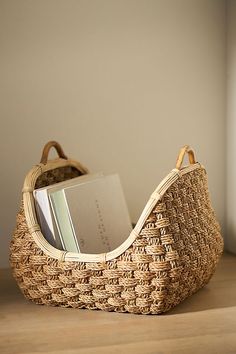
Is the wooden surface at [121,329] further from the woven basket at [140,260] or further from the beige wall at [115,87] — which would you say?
the beige wall at [115,87]

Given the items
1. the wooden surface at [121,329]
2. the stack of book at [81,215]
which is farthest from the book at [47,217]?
the wooden surface at [121,329]

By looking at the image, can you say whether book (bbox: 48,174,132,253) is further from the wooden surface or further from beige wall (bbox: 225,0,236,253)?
beige wall (bbox: 225,0,236,253)

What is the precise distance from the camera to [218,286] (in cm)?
158

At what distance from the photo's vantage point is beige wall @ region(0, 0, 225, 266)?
1.80 m

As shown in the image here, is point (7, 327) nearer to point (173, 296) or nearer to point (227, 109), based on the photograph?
point (173, 296)

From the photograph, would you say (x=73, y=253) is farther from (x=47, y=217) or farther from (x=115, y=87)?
(x=115, y=87)

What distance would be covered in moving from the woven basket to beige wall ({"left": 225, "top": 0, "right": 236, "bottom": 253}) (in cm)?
40

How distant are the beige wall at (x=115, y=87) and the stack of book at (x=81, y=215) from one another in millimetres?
270

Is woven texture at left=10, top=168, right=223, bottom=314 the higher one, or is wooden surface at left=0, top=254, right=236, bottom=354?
woven texture at left=10, top=168, right=223, bottom=314

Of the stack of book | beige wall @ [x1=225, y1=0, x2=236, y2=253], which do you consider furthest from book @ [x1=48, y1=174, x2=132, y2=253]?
beige wall @ [x1=225, y1=0, x2=236, y2=253]

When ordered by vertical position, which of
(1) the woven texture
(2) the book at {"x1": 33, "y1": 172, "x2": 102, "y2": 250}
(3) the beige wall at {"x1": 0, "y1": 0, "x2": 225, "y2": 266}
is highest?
(3) the beige wall at {"x1": 0, "y1": 0, "x2": 225, "y2": 266}

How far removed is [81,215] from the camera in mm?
1488

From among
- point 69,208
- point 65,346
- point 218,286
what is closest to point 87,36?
point 69,208

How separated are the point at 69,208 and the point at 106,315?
24 centimetres
